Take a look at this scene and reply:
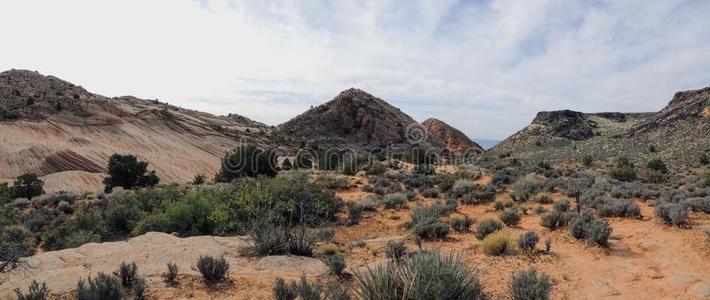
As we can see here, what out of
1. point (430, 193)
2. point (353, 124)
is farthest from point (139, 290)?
point (353, 124)

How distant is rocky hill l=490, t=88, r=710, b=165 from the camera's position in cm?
3931

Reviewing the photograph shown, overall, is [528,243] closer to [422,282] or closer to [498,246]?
[498,246]

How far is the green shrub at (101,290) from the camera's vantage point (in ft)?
20.7

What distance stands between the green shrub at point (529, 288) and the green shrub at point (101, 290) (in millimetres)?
5977

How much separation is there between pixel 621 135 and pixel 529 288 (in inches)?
2067

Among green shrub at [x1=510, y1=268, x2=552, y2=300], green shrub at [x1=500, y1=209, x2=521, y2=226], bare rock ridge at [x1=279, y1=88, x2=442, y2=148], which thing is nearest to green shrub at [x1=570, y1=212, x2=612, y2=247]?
→ green shrub at [x1=500, y1=209, x2=521, y2=226]

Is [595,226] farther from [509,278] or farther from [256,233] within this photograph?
[256,233]

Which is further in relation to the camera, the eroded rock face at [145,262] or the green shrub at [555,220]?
the green shrub at [555,220]

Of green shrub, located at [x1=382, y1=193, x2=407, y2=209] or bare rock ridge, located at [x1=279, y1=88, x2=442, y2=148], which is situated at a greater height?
bare rock ridge, located at [x1=279, y1=88, x2=442, y2=148]

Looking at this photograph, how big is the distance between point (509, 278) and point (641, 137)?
47895mm

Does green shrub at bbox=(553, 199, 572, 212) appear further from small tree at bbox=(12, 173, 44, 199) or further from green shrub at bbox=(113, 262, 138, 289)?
small tree at bbox=(12, 173, 44, 199)

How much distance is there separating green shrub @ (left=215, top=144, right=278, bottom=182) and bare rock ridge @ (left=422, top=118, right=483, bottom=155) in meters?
51.2

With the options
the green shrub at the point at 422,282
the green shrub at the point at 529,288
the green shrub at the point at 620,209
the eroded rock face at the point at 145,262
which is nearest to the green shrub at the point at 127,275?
the eroded rock face at the point at 145,262

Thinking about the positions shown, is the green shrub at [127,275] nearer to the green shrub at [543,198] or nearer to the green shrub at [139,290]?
the green shrub at [139,290]
